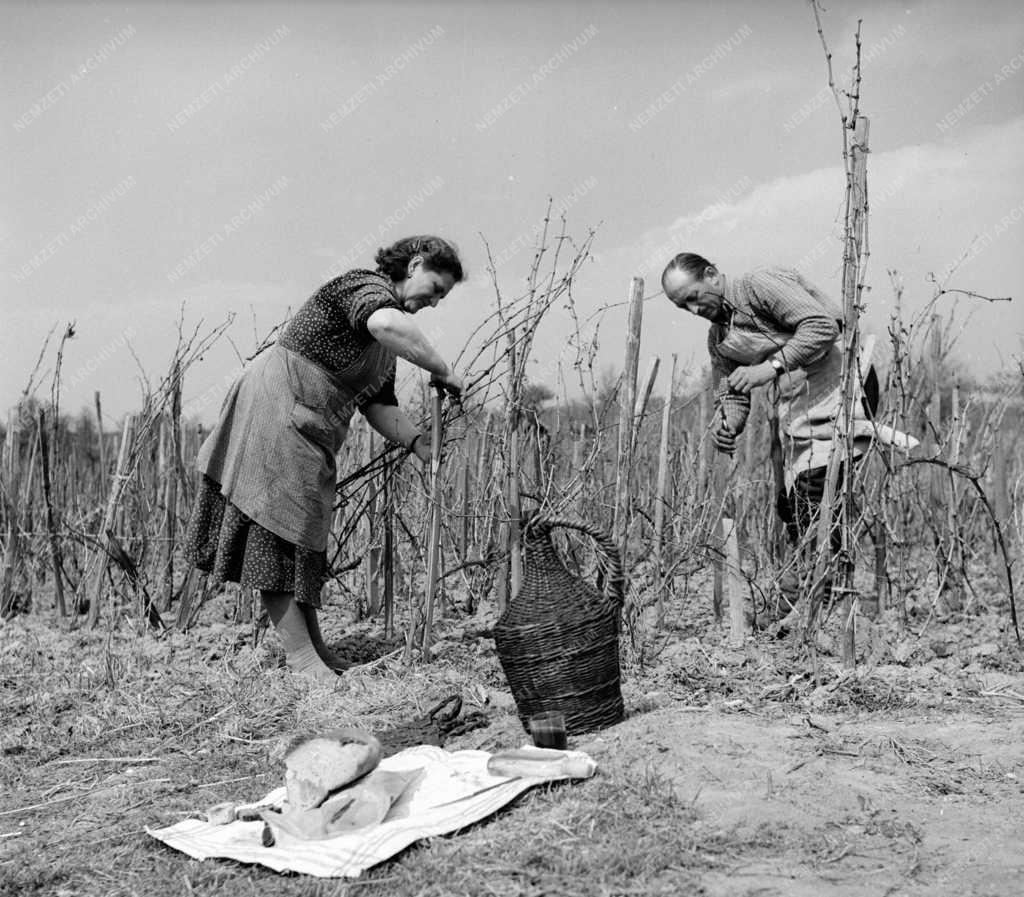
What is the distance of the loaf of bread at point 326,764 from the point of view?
2166mm

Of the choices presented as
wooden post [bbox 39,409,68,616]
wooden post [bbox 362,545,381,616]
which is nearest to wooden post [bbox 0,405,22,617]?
wooden post [bbox 39,409,68,616]

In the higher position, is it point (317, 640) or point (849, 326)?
point (849, 326)

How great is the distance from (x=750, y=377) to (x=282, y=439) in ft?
5.94

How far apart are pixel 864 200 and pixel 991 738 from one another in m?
1.67

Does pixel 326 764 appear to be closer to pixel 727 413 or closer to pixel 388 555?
pixel 388 555

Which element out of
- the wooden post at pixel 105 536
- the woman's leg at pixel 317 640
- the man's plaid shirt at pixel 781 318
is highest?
the man's plaid shirt at pixel 781 318

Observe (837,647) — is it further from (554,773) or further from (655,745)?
(554,773)

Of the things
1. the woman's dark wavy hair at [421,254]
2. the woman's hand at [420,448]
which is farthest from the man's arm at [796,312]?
the woman's hand at [420,448]

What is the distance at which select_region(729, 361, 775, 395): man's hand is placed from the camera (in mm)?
3797

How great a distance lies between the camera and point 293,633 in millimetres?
3375

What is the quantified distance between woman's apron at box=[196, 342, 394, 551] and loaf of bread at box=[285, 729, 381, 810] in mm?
1168

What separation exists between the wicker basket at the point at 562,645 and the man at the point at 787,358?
1.31 metres

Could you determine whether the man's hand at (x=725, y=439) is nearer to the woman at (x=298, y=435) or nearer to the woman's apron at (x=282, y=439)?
the woman at (x=298, y=435)

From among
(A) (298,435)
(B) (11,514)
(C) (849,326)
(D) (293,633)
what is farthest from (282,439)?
(B) (11,514)
